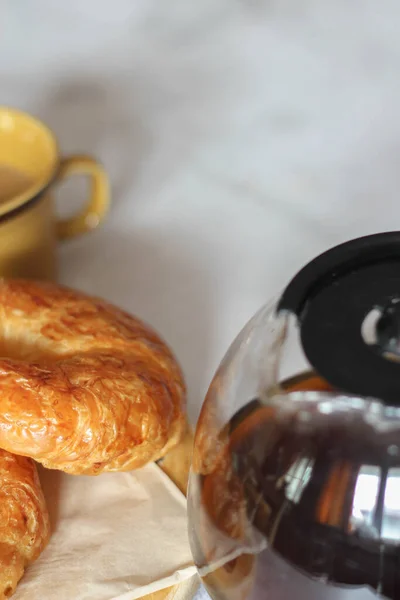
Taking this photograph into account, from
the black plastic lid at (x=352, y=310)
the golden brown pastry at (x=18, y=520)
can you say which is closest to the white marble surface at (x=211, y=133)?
the golden brown pastry at (x=18, y=520)

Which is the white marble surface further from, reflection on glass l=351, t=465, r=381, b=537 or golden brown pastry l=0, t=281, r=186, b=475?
reflection on glass l=351, t=465, r=381, b=537

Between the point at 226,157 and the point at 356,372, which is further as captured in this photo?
the point at 226,157

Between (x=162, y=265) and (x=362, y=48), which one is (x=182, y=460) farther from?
(x=362, y=48)

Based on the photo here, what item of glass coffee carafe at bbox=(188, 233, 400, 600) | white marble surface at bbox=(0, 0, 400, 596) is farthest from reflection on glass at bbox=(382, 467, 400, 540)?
white marble surface at bbox=(0, 0, 400, 596)

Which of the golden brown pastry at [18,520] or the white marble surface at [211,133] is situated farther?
the white marble surface at [211,133]

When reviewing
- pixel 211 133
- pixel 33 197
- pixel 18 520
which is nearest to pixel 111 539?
pixel 18 520

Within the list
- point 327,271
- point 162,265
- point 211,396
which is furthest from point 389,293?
point 162,265

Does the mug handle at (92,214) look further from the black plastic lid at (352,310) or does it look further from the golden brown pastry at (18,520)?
the black plastic lid at (352,310)
